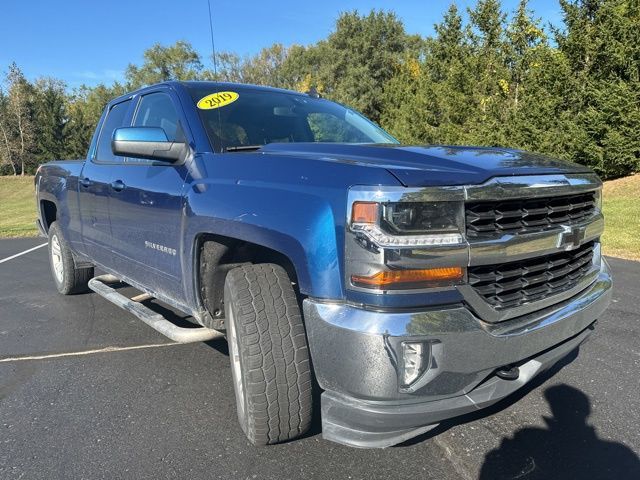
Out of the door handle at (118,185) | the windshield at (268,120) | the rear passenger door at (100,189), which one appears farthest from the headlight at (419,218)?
the rear passenger door at (100,189)

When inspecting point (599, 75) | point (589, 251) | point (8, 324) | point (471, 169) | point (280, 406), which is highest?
point (599, 75)

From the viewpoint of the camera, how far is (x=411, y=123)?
25.3 meters

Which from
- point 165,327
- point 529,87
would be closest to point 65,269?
point 165,327

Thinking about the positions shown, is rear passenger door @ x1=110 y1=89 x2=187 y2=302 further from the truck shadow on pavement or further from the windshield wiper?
the truck shadow on pavement

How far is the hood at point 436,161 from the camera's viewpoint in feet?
6.84

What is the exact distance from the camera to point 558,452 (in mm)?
2553

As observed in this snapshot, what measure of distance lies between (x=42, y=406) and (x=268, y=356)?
5.64 ft

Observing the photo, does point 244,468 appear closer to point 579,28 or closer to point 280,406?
point 280,406

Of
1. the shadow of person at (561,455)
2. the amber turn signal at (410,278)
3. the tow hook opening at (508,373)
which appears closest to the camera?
the amber turn signal at (410,278)

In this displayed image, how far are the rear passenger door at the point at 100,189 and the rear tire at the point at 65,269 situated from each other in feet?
3.16

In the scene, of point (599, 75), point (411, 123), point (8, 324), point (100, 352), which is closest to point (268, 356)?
point (100, 352)

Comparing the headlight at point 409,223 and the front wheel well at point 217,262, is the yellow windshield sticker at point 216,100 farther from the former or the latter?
the headlight at point 409,223

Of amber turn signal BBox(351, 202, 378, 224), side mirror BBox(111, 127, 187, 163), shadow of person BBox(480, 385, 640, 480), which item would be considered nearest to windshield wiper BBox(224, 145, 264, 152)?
side mirror BBox(111, 127, 187, 163)

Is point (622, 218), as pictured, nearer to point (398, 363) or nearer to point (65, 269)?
point (65, 269)
